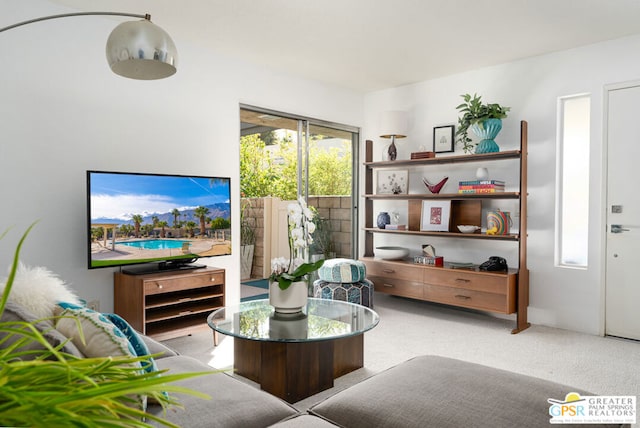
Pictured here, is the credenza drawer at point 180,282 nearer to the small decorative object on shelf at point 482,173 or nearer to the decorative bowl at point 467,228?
the decorative bowl at point 467,228

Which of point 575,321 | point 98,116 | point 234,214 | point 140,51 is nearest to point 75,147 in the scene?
point 98,116

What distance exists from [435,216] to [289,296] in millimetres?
2602

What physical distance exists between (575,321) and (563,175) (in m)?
1.32

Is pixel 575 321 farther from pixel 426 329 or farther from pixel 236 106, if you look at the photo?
pixel 236 106

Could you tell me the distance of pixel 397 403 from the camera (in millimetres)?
1601

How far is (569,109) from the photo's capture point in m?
4.22

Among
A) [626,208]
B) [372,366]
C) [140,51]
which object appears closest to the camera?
[140,51]

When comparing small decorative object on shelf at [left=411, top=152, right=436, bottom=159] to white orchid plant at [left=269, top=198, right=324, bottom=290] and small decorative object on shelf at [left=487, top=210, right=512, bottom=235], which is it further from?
white orchid plant at [left=269, top=198, right=324, bottom=290]

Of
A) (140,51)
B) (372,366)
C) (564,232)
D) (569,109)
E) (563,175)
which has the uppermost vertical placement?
(569,109)

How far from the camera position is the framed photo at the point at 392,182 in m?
5.23

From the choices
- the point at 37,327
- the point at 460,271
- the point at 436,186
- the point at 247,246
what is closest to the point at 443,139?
the point at 436,186

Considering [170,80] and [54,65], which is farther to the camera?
[170,80]

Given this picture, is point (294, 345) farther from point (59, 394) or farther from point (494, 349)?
point (59, 394)

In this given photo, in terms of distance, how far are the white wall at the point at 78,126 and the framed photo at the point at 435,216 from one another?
2.14 metres
